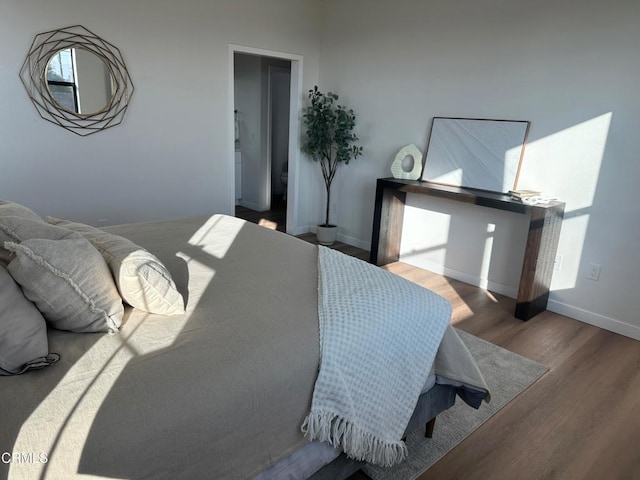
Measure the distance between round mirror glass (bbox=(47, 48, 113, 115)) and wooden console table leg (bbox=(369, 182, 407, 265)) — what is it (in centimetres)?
244

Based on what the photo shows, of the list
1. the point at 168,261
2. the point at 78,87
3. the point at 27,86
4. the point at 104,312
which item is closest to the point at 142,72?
the point at 78,87

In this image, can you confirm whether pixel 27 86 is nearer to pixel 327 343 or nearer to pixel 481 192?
pixel 327 343

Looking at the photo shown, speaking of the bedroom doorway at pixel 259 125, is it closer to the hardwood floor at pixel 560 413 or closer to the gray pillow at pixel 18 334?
the hardwood floor at pixel 560 413

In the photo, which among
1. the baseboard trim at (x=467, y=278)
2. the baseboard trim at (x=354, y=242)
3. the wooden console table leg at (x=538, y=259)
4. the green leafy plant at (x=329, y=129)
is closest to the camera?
the wooden console table leg at (x=538, y=259)

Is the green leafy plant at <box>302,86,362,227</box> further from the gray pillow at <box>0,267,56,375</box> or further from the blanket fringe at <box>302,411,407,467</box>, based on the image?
the gray pillow at <box>0,267,56,375</box>

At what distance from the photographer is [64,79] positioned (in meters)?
3.25

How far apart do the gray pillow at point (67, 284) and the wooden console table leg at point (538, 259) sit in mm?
2706

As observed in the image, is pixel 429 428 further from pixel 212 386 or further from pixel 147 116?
pixel 147 116

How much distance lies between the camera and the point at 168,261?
202 centimetres

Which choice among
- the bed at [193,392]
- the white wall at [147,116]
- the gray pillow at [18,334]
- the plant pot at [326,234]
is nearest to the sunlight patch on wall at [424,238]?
the plant pot at [326,234]

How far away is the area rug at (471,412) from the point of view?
180cm

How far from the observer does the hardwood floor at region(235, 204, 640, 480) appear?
1844mm

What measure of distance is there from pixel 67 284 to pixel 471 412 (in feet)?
6.19

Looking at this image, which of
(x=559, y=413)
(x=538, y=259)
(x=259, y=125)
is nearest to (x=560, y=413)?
(x=559, y=413)
